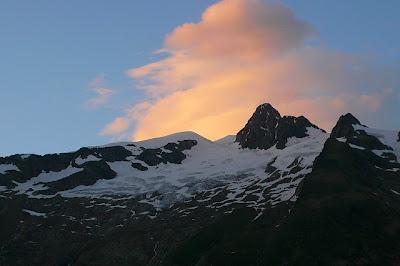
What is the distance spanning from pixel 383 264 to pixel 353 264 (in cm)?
911

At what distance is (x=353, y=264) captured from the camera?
655 ft

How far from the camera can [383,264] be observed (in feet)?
653
